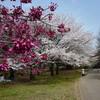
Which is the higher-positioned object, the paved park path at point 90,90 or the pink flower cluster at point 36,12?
the pink flower cluster at point 36,12

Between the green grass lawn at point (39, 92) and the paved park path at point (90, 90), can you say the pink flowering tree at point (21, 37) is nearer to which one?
the green grass lawn at point (39, 92)

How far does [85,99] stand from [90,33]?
1351 centimetres

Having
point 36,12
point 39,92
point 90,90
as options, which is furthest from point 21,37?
point 90,90

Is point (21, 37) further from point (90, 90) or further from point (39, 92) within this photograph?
point (90, 90)

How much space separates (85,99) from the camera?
263 inches

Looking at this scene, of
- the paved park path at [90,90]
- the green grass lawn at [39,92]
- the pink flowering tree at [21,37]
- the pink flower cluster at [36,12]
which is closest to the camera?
the pink flowering tree at [21,37]

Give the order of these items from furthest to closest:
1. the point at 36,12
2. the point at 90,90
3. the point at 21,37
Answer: the point at 90,90 < the point at 36,12 < the point at 21,37

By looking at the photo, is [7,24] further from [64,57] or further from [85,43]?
[85,43]

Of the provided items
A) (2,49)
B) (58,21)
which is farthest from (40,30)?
(58,21)

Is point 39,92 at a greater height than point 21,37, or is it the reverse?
point 21,37

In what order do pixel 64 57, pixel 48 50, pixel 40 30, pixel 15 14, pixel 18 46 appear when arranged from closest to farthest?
pixel 18 46
pixel 15 14
pixel 40 30
pixel 48 50
pixel 64 57

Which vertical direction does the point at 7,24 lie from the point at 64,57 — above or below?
above

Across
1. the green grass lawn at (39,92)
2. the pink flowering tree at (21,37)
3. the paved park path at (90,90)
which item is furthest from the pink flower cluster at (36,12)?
the paved park path at (90,90)

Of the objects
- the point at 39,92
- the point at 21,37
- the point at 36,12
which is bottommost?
the point at 39,92
